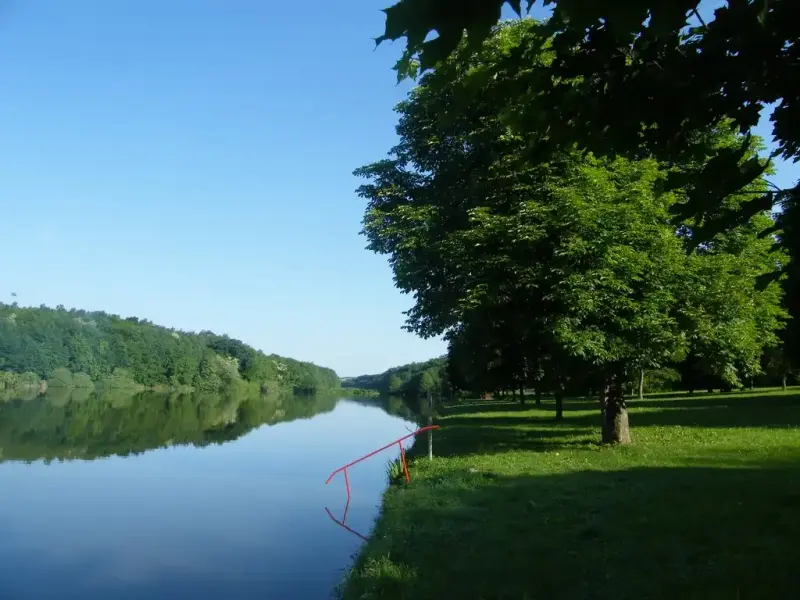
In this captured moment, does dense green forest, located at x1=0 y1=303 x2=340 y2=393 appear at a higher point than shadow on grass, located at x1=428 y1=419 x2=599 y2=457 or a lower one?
higher


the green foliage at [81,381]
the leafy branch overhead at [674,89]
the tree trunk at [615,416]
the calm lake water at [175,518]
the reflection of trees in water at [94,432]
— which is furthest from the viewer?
Answer: the green foliage at [81,381]

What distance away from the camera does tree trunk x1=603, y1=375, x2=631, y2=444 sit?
1833 centimetres

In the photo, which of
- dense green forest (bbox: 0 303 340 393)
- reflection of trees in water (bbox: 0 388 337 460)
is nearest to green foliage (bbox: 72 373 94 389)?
dense green forest (bbox: 0 303 340 393)

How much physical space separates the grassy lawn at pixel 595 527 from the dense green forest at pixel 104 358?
322 ft

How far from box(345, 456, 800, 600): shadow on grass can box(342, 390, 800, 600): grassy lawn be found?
2 centimetres

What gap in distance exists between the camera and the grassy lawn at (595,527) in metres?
6.67

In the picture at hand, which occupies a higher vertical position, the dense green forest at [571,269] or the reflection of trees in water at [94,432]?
the dense green forest at [571,269]

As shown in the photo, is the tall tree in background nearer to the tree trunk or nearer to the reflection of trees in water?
the tree trunk

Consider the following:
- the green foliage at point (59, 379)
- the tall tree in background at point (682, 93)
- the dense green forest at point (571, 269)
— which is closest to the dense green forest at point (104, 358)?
the green foliage at point (59, 379)

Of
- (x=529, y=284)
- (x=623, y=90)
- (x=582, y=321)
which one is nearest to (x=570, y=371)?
(x=582, y=321)

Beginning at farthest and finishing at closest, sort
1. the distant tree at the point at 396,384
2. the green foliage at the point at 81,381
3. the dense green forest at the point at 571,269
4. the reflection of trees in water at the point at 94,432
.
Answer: the distant tree at the point at 396,384, the green foliage at the point at 81,381, the reflection of trees in water at the point at 94,432, the dense green forest at the point at 571,269

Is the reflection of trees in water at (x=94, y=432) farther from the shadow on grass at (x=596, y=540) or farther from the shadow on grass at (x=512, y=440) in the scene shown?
the shadow on grass at (x=596, y=540)

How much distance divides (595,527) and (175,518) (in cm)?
1065

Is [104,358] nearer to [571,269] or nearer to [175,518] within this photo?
[175,518]
